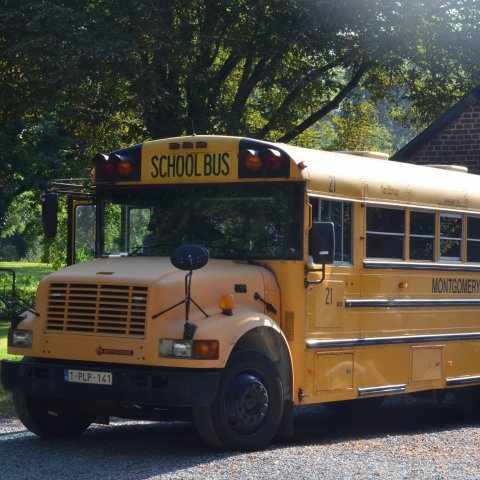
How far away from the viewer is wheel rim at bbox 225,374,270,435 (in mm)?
8953

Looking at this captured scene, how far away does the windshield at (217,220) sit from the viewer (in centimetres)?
960

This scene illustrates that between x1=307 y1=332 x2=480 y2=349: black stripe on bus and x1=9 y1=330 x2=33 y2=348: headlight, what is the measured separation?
221cm

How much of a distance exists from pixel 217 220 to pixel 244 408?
5.31ft

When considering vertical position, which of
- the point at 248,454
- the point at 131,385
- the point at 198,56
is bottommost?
the point at 248,454

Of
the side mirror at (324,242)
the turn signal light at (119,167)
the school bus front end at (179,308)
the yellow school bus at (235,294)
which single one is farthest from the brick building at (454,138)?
the side mirror at (324,242)

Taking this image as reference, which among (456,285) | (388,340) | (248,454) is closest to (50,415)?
(248,454)

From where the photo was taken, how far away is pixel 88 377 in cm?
895

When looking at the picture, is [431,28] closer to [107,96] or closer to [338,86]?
[338,86]

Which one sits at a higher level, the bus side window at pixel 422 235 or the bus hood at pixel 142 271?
the bus side window at pixel 422 235

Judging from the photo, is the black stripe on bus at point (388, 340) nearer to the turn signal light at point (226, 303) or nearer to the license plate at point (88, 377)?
the turn signal light at point (226, 303)

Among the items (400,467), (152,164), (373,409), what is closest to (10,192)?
(373,409)

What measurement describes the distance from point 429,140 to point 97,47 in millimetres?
5599

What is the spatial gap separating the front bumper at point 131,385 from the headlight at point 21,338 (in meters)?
0.22

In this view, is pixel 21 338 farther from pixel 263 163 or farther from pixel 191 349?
pixel 263 163
